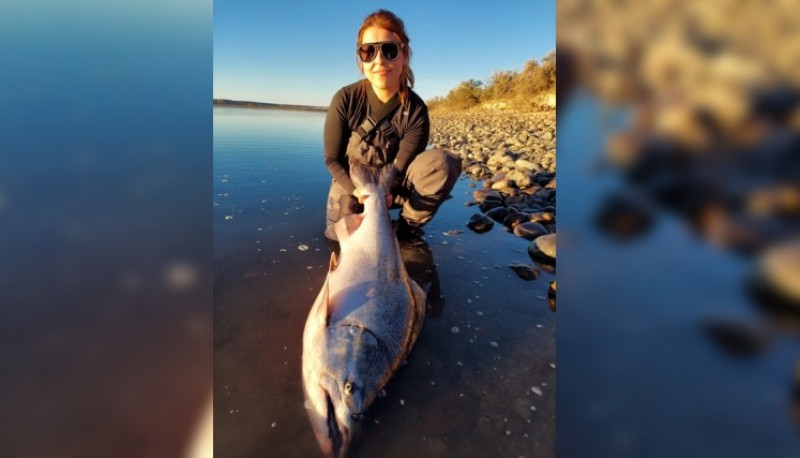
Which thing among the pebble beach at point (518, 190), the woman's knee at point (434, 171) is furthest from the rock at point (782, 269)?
the woman's knee at point (434, 171)

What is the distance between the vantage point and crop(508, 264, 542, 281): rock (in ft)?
12.9

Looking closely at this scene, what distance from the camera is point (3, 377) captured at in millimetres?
893

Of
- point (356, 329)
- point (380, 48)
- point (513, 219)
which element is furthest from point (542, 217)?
point (356, 329)

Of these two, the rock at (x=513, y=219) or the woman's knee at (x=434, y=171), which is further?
the rock at (x=513, y=219)

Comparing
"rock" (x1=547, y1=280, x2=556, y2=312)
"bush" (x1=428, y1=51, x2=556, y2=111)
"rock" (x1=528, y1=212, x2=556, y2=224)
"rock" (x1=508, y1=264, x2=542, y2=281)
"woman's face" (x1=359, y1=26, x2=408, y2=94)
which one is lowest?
"rock" (x1=547, y1=280, x2=556, y2=312)

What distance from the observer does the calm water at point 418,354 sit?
2.15 m

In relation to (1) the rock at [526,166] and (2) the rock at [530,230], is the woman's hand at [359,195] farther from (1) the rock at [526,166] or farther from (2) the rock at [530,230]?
(1) the rock at [526,166]

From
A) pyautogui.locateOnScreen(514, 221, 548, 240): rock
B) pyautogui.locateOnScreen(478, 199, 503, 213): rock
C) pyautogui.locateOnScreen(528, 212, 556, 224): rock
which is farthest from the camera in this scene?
pyautogui.locateOnScreen(478, 199, 503, 213): rock

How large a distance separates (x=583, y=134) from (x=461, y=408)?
200cm

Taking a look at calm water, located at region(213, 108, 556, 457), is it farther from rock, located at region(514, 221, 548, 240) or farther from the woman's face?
the woman's face

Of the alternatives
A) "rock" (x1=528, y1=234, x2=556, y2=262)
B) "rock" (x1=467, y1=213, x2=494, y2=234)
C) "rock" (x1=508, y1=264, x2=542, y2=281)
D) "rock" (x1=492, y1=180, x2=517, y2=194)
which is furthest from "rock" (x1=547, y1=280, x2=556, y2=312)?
"rock" (x1=492, y1=180, x2=517, y2=194)

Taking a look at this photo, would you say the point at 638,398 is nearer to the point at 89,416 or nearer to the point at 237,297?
the point at 89,416

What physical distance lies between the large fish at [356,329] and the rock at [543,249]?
1.68 metres

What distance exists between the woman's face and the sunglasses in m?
0.03
